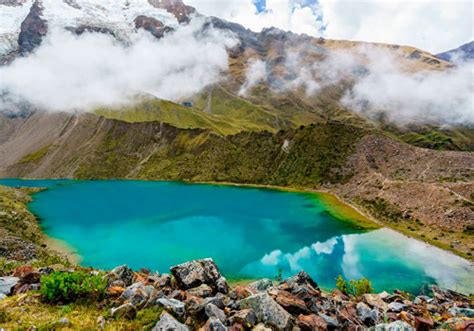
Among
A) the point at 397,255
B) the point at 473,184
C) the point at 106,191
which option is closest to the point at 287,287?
the point at 397,255

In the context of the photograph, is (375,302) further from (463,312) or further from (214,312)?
(214,312)

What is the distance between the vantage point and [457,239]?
172 feet

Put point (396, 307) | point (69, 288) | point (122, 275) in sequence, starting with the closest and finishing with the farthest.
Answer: point (69, 288), point (122, 275), point (396, 307)

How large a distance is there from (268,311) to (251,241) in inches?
1568

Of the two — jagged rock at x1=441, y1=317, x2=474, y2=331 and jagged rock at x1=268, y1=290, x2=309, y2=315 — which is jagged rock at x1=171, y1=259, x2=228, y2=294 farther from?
jagged rock at x1=441, y1=317, x2=474, y2=331

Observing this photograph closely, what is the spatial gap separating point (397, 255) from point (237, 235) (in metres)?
26.2

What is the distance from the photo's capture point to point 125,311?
12.2 meters

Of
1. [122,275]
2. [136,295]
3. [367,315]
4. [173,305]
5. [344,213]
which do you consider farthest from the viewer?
[344,213]

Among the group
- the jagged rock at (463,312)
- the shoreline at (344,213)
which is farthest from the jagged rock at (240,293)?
the shoreline at (344,213)

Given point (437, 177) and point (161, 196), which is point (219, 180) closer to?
point (161, 196)

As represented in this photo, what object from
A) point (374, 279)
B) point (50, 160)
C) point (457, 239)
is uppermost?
point (457, 239)

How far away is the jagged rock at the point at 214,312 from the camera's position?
12367mm

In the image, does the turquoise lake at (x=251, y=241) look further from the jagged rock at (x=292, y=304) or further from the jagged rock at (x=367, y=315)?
the jagged rock at (x=292, y=304)

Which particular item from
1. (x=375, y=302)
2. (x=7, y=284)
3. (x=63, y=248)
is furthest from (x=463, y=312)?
(x=63, y=248)
